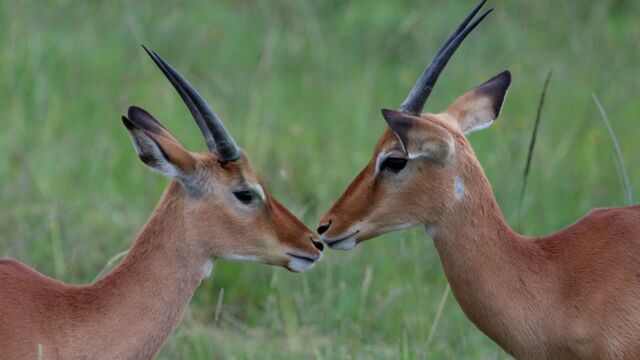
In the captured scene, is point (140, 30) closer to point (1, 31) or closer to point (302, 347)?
point (1, 31)

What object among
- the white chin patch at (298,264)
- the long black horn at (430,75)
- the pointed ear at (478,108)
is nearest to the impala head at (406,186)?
the long black horn at (430,75)

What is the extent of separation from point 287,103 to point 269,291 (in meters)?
2.93

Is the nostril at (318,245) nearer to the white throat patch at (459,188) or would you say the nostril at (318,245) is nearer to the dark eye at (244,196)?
the dark eye at (244,196)

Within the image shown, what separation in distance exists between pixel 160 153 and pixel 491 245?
4.23 ft

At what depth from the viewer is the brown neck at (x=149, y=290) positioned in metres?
5.57

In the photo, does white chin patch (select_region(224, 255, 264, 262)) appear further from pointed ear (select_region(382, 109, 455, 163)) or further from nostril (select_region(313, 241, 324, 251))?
pointed ear (select_region(382, 109, 455, 163))

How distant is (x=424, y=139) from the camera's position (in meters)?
5.63

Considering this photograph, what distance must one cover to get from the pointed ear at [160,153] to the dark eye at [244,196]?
211 millimetres

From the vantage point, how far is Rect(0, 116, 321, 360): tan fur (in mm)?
5484

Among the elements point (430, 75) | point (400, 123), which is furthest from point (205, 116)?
point (430, 75)

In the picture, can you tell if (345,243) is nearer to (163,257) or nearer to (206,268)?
(206,268)

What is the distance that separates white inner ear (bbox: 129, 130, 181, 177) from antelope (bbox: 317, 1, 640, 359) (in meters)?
0.63

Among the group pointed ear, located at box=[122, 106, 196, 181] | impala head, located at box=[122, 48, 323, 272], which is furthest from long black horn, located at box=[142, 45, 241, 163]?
pointed ear, located at box=[122, 106, 196, 181]

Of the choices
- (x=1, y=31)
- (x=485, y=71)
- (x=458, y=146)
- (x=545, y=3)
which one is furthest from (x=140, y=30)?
(x=458, y=146)
